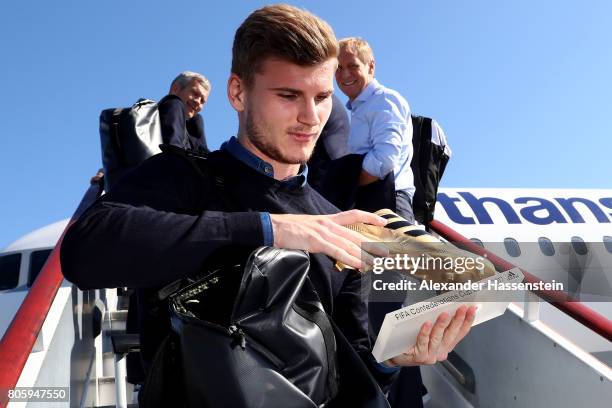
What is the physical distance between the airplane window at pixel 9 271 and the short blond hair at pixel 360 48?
24.5 feet

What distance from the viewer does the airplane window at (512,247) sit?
1083 cm

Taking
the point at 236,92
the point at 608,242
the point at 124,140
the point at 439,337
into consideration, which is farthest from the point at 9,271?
the point at 608,242

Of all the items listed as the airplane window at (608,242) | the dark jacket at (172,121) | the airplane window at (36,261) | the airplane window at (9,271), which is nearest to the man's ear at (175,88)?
the dark jacket at (172,121)

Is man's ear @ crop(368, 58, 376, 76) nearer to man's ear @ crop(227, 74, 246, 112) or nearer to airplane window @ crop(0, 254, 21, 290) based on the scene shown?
man's ear @ crop(227, 74, 246, 112)

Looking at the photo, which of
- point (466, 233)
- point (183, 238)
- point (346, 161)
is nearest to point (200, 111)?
point (346, 161)

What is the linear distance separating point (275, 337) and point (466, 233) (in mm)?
9659

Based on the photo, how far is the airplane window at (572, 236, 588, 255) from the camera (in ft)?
38.6

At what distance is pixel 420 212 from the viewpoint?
4277mm

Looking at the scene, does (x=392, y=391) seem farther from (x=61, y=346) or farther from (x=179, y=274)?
(x=179, y=274)

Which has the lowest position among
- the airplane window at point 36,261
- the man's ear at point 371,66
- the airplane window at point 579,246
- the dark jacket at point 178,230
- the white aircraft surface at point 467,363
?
the airplane window at point 36,261

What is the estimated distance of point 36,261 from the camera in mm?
9430

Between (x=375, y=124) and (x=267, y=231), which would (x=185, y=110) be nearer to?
(x=375, y=124)

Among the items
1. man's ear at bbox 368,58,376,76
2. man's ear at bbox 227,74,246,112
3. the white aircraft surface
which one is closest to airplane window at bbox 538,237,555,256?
the white aircraft surface

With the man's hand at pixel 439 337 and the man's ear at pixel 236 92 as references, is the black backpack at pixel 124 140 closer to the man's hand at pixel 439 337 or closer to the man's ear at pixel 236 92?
the man's ear at pixel 236 92
